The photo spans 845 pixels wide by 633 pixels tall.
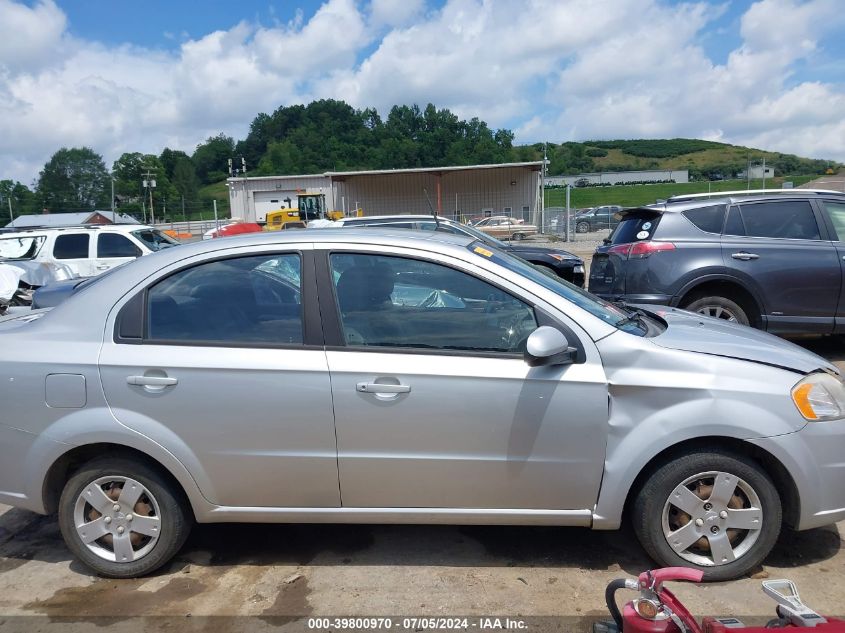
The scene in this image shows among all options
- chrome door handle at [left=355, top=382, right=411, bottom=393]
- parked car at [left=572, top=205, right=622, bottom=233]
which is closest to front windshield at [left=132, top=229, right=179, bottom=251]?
chrome door handle at [left=355, top=382, right=411, bottom=393]

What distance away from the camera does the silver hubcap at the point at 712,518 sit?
3.12 metres

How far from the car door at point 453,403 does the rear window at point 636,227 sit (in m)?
4.33

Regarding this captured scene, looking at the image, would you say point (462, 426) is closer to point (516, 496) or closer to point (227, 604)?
point (516, 496)

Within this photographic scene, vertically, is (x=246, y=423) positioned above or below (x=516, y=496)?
above

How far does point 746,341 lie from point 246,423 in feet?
8.34

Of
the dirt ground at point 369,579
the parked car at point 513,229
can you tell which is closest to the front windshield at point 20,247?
the dirt ground at point 369,579

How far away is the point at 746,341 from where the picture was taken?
11.3ft

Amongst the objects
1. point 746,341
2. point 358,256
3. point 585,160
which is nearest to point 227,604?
point 358,256

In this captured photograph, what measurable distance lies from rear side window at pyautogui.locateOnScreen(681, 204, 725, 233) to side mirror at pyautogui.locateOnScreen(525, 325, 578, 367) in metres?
4.58

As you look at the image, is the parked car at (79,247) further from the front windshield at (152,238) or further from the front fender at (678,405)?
the front fender at (678,405)

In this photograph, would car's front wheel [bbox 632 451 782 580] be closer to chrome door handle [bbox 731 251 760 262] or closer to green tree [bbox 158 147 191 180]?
chrome door handle [bbox 731 251 760 262]

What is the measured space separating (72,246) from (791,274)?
11357 mm

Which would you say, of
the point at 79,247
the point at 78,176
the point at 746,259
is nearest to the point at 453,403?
the point at 746,259

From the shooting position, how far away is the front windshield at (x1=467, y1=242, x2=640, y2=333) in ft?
11.1
